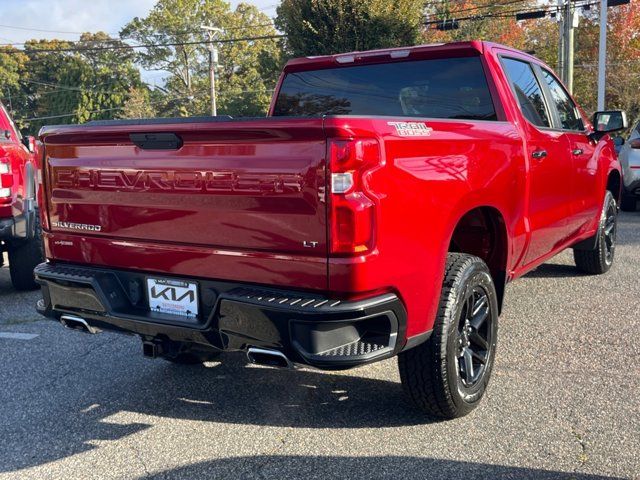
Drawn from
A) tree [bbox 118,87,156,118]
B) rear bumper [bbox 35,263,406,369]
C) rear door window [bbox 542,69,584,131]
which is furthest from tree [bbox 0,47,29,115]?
rear bumper [bbox 35,263,406,369]

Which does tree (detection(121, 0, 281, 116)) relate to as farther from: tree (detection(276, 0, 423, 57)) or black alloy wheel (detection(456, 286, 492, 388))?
black alloy wheel (detection(456, 286, 492, 388))

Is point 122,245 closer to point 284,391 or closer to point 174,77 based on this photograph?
point 284,391

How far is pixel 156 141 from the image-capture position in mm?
2965

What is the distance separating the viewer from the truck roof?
4.07 metres

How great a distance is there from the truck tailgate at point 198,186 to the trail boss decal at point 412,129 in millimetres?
384

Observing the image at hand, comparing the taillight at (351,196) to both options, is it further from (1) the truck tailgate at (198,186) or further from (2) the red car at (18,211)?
(2) the red car at (18,211)

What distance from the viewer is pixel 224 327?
2820 mm

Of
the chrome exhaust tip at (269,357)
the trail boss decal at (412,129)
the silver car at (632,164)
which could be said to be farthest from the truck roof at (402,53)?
the silver car at (632,164)

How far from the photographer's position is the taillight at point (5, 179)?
18.6ft

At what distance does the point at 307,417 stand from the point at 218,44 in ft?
184

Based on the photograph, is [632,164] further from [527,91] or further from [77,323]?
[77,323]

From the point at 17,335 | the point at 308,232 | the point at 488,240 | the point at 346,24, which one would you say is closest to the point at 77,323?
the point at 308,232

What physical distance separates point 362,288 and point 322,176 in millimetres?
472

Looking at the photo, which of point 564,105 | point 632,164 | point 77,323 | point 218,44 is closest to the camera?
point 77,323
